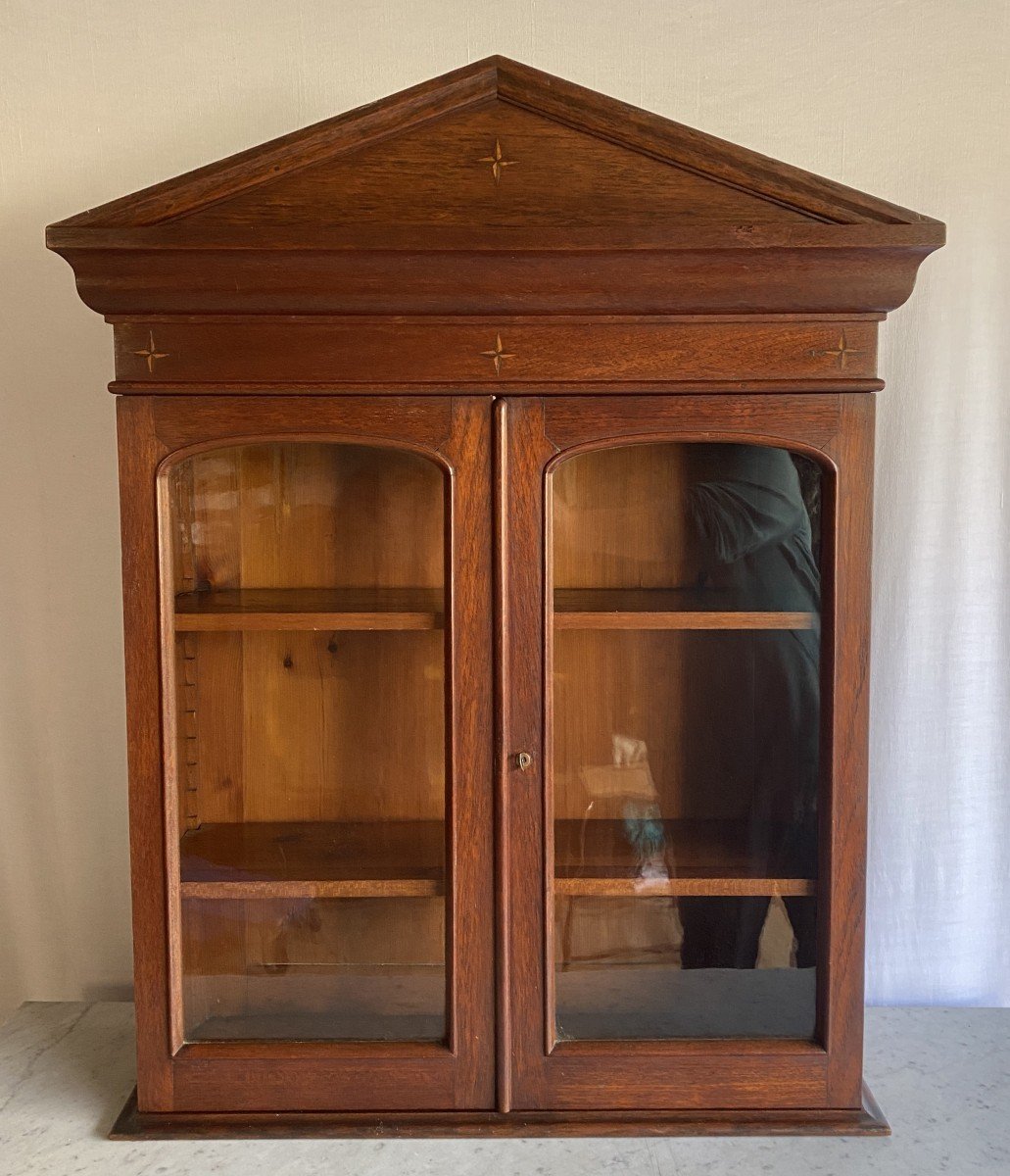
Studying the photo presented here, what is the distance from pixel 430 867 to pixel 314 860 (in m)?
0.13

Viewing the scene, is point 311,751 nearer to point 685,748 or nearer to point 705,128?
point 685,748

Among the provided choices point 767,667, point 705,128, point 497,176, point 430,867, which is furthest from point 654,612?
point 705,128

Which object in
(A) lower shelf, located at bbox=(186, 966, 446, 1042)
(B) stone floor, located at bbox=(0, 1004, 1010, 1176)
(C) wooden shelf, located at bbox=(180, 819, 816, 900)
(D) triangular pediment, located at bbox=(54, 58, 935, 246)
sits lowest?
(B) stone floor, located at bbox=(0, 1004, 1010, 1176)

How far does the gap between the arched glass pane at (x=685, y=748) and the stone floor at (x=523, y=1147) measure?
0.12 m

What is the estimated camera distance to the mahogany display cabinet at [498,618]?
40.8 inches

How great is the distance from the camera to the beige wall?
1432 mm

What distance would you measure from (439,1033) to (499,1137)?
12cm

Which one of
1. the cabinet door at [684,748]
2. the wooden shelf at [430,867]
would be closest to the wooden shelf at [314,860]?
the wooden shelf at [430,867]

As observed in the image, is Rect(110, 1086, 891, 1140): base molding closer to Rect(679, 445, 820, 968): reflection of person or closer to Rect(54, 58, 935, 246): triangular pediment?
Rect(679, 445, 820, 968): reflection of person

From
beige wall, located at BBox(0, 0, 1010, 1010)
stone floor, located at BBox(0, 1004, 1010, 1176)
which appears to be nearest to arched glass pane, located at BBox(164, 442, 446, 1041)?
stone floor, located at BBox(0, 1004, 1010, 1176)

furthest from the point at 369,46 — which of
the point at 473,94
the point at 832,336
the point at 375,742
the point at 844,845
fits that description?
the point at 844,845

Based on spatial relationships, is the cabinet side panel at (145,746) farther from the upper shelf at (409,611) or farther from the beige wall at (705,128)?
the beige wall at (705,128)

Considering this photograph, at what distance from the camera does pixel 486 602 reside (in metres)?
1.09

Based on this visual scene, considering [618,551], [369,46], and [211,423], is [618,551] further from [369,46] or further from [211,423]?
[369,46]
